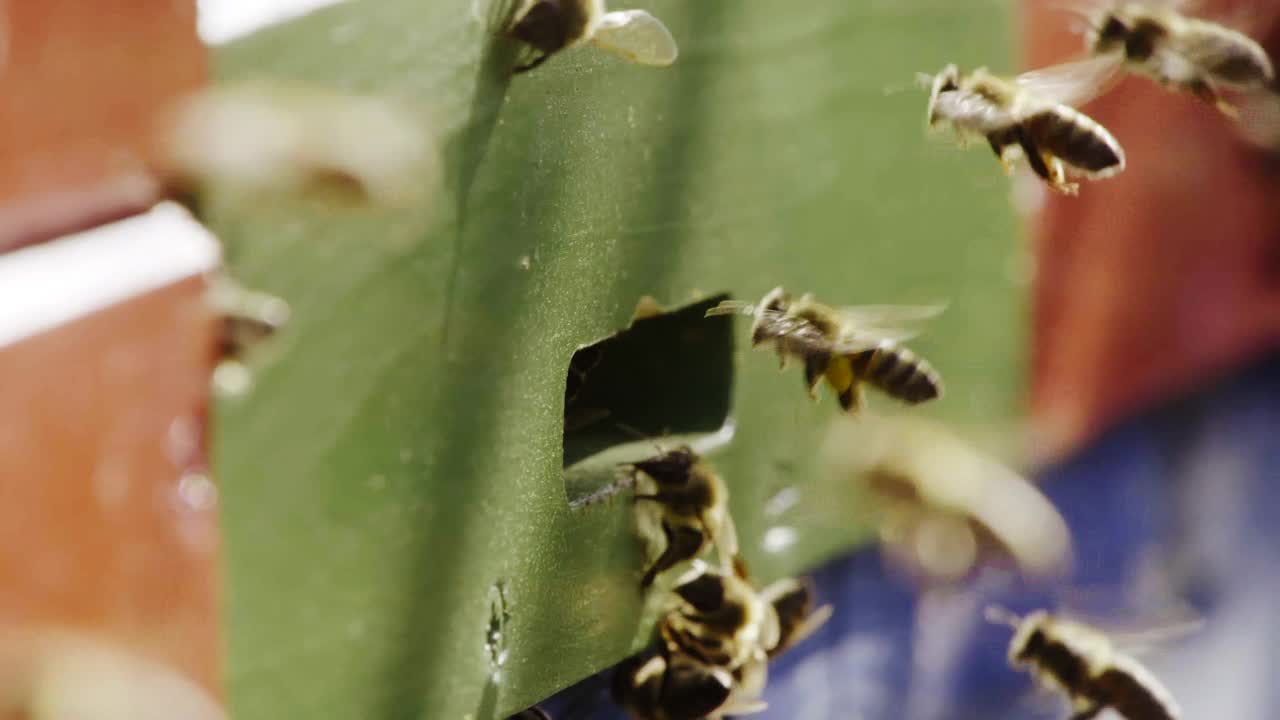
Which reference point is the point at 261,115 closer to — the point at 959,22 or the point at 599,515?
the point at 599,515

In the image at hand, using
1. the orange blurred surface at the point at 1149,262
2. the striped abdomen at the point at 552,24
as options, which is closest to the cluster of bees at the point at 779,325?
the striped abdomen at the point at 552,24

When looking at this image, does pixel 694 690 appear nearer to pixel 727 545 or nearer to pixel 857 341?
pixel 727 545

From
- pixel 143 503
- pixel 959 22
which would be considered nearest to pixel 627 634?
pixel 143 503

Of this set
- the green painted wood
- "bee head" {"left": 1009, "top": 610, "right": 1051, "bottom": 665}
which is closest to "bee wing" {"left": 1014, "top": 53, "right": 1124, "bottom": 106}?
the green painted wood

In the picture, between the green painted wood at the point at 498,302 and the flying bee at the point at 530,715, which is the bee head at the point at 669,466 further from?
the flying bee at the point at 530,715

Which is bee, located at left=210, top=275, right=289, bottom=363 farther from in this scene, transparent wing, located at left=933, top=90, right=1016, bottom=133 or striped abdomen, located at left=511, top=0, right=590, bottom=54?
transparent wing, located at left=933, top=90, right=1016, bottom=133
